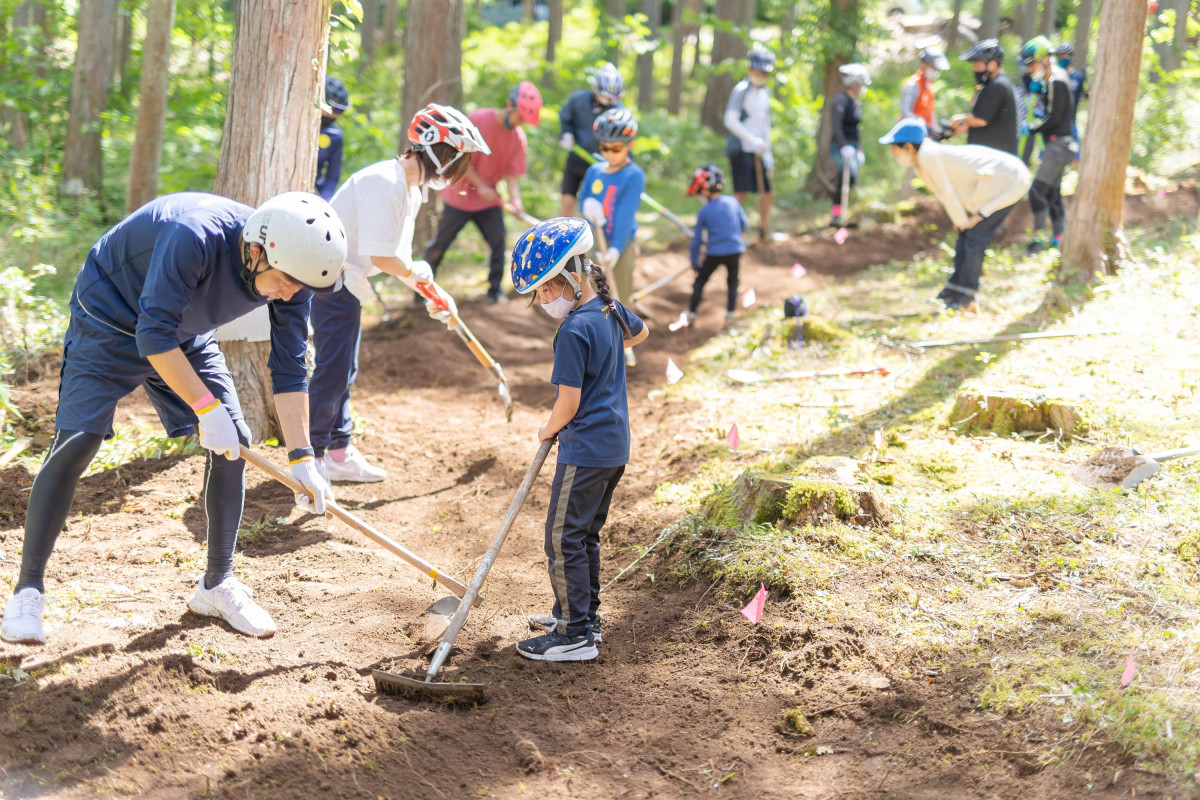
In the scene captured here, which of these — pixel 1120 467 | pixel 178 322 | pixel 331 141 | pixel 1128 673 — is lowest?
pixel 1128 673

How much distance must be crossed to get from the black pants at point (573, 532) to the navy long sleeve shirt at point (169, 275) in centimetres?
127

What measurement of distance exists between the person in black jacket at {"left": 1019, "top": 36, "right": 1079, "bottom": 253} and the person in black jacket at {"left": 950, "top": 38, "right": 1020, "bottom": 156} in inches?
32.6

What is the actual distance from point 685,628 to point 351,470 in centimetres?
258

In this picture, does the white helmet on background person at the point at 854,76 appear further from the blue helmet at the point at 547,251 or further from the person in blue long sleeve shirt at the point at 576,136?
the blue helmet at the point at 547,251

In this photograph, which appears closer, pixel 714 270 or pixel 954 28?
pixel 714 270

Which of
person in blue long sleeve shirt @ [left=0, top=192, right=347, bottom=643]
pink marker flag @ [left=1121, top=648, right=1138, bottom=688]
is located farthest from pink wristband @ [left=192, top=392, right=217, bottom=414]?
pink marker flag @ [left=1121, top=648, right=1138, bottom=688]

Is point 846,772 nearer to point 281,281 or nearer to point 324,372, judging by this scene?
point 281,281

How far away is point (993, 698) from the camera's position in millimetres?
3170

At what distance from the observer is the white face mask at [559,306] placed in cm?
366

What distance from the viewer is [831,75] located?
46.2ft

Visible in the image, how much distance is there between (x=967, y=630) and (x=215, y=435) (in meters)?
2.99

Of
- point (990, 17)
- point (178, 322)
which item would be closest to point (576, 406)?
point (178, 322)

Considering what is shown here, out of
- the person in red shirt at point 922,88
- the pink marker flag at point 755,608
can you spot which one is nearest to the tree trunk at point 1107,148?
the person in red shirt at point 922,88

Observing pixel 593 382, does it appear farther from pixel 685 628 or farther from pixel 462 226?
pixel 462 226
